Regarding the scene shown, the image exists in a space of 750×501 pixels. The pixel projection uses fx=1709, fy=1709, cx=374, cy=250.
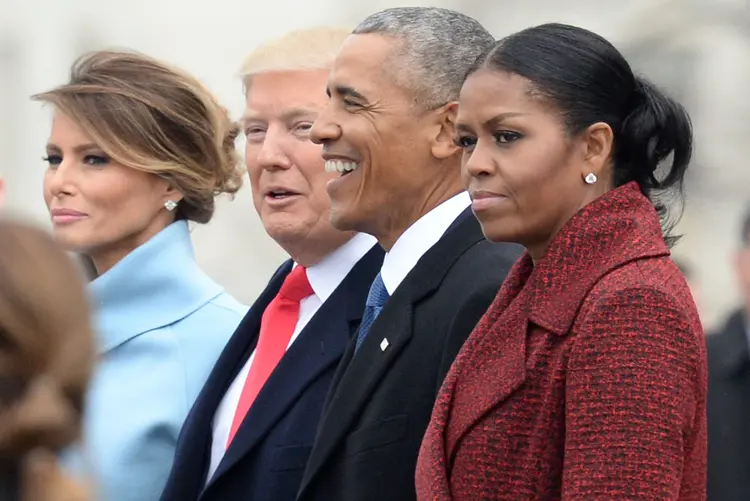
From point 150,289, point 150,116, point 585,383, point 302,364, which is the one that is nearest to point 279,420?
point 302,364

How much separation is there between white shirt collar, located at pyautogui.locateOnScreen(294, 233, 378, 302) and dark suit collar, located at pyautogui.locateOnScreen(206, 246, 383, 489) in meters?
0.10

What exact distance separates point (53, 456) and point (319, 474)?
1482 millimetres

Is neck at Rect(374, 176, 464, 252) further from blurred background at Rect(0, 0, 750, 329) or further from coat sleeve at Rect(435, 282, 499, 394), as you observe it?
blurred background at Rect(0, 0, 750, 329)

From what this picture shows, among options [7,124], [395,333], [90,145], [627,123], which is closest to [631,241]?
[627,123]

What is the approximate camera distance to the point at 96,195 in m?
4.33

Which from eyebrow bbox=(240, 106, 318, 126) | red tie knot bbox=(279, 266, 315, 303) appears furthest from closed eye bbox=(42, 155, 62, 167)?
red tie knot bbox=(279, 266, 315, 303)

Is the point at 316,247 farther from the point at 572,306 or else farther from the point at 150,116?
the point at 572,306

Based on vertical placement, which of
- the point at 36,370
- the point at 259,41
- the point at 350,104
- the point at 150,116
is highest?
the point at 259,41

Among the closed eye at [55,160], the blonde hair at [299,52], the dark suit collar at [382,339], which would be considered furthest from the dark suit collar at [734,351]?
the closed eye at [55,160]

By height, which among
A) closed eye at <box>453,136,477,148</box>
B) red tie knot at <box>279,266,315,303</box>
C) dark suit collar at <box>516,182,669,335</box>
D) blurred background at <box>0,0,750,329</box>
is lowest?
dark suit collar at <box>516,182,669,335</box>

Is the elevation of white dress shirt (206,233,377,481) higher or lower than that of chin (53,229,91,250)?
lower

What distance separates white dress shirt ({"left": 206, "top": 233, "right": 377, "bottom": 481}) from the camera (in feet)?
12.8

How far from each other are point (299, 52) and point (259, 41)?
9.16 ft

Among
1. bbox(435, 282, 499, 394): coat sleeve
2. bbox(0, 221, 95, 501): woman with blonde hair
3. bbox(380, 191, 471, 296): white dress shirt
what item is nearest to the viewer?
bbox(0, 221, 95, 501): woman with blonde hair
